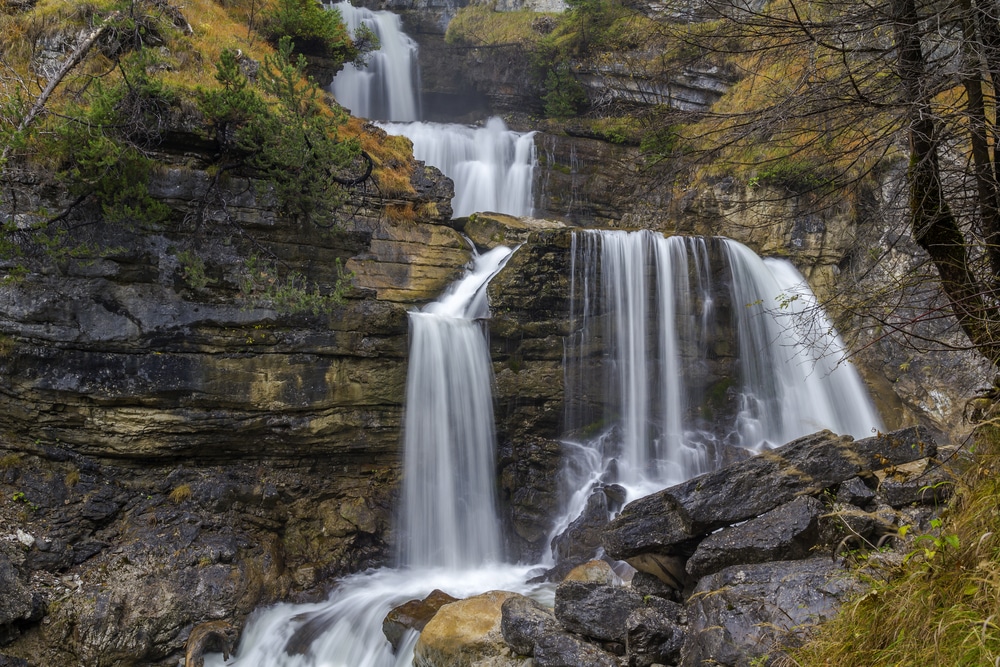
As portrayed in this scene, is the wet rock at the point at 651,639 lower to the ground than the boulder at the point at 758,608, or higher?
lower

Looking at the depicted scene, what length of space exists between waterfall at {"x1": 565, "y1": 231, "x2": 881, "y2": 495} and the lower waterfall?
0.08 ft

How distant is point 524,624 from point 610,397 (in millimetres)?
6113

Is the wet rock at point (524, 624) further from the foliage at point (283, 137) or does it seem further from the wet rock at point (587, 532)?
the foliage at point (283, 137)

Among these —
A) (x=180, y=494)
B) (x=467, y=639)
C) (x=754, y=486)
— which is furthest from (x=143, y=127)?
(x=754, y=486)

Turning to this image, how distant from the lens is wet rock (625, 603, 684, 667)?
15.3 ft

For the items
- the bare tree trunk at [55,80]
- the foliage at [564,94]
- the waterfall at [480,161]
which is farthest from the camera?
the foliage at [564,94]

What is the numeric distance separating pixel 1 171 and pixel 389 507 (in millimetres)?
6778

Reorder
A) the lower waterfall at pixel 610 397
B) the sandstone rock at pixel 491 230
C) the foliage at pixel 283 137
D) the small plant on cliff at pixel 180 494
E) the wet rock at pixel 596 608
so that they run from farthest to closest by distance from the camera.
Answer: the sandstone rock at pixel 491 230, the lower waterfall at pixel 610 397, the small plant on cliff at pixel 180 494, the foliage at pixel 283 137, the wet rock at pixel 596 608

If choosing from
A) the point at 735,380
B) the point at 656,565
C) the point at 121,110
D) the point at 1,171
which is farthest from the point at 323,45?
the point at 656,565

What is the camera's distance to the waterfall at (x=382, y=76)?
1861 centimetres

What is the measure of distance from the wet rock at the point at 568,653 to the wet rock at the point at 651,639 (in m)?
0.21

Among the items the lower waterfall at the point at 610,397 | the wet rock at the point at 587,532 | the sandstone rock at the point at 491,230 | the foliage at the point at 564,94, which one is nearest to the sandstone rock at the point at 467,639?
the lower waterfall at the point at 610,397

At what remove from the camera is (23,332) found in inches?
297

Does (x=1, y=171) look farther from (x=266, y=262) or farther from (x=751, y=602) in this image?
(x=751, y=602)
